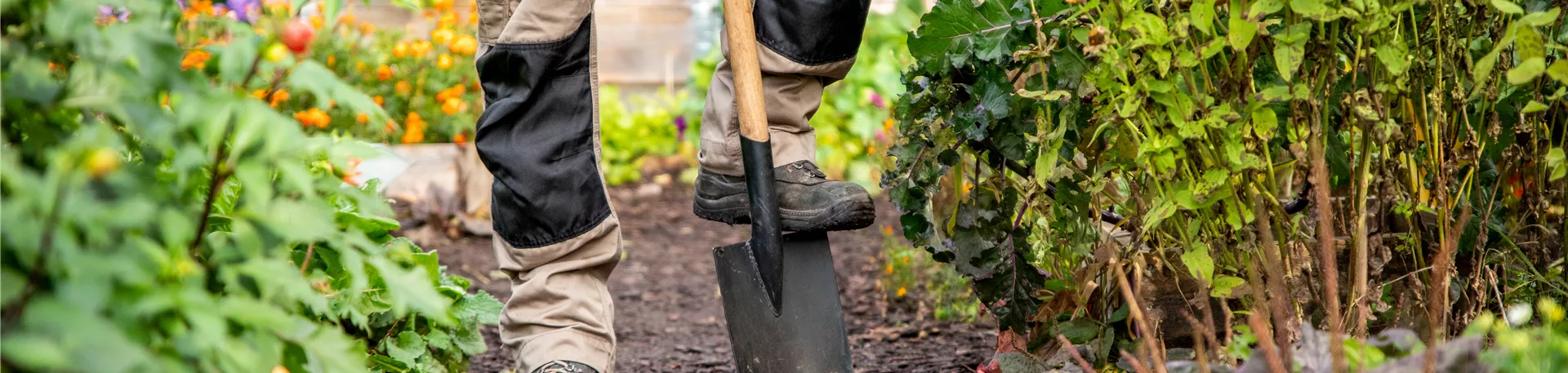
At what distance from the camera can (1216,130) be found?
138cm

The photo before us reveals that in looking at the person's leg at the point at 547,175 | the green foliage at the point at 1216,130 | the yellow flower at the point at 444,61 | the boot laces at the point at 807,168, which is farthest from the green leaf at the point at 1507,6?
the yellow flower at the point at 444,61

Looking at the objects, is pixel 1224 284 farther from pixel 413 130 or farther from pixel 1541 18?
pixel 413 130

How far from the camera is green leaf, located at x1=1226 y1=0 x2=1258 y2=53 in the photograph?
1244mm

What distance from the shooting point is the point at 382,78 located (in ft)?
14.1

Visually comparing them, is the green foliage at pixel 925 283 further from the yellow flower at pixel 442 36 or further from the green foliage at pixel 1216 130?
the yellow flower at pixel 442 36

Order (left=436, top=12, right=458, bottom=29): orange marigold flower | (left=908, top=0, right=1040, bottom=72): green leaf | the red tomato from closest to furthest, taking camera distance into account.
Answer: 1. the red tomato
2. (left=908, top=0, right=1040, bottom=72): green leaf
3. (left=436, top=12, right=458, bottom=29): orange marigold flower

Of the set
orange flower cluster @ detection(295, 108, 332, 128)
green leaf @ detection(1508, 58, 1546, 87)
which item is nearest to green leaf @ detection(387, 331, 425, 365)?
green leaf @ detection(1508, 58, 1546, 87)

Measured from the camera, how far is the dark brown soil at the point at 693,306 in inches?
96.3

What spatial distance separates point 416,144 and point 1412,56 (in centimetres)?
359

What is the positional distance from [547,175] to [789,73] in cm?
44

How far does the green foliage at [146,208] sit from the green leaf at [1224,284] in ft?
3.17

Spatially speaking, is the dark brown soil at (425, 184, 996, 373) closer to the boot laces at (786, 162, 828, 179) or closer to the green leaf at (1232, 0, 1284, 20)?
the boot laces at (786, 162, 828, 179)

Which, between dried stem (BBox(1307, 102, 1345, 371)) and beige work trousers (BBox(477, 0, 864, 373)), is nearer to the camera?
dried stem (BBox(1307, 102, 1345, 371))

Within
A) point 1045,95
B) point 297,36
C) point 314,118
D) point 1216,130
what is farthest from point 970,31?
point 314,118
